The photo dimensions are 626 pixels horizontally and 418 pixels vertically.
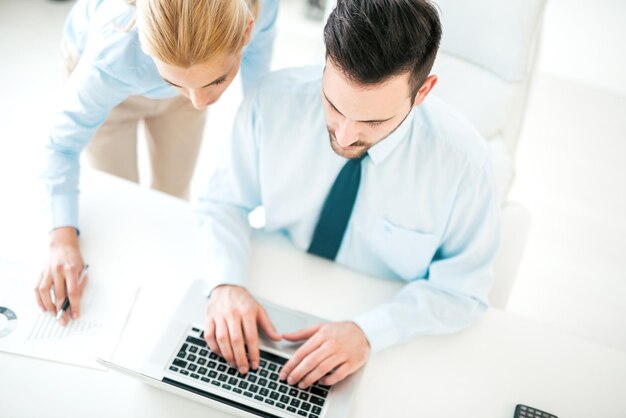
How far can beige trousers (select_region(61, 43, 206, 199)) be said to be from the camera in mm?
1601

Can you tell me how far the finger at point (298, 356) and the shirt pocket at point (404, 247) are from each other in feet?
0.99

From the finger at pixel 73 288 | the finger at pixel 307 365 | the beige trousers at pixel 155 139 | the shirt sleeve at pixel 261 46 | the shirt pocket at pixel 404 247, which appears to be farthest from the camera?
the beige trousers at pixel 155 139

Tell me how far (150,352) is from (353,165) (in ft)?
1.71

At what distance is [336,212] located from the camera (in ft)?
4.19

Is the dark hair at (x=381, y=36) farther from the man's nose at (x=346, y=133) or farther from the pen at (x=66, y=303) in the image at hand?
the pen at (x=66, y=303)

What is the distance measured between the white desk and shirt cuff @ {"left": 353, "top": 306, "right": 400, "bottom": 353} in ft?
0.10

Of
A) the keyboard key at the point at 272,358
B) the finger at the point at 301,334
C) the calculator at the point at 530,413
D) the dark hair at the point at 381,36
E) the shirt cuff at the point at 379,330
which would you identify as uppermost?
the dark hair at the point at 381,36

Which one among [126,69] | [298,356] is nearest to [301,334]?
[298,356]

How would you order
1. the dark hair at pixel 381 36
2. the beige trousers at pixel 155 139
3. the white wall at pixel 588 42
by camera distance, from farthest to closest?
the white wall at pixel 588 42, the beige trousers at pixel 155 139, the dark hair at pixel 381 36

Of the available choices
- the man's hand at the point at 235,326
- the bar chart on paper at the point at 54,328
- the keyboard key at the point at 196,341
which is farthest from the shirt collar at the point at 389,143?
the bar chart on paper at the point at 54,328

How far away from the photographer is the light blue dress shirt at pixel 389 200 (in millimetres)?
1168

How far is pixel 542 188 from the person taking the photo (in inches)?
94.7

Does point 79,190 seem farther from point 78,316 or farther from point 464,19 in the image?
point 464,19

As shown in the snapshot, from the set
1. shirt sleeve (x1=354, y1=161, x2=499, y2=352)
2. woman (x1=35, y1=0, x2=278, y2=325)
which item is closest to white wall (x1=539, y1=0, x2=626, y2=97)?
shirt sleeve (x1=354, y1=161, x2=499, y2=352)
